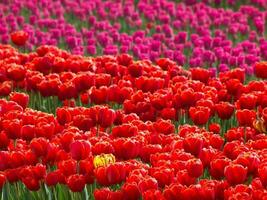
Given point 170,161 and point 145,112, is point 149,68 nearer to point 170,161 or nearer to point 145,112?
point 145,112

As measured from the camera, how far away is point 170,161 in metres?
3.48

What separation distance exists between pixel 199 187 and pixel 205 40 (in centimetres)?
502

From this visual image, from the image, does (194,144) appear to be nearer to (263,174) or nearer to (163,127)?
(263,174)

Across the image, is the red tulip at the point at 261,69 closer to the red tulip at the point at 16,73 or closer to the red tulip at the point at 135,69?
the red tulip at the point at 135,69

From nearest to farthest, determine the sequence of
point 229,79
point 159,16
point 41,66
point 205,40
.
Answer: point 229,79 < point 41,66 < point 205,40 < point 159,16

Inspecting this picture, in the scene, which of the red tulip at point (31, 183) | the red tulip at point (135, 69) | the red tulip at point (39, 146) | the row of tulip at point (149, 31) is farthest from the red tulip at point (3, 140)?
the row of tulip at point (149, 31)

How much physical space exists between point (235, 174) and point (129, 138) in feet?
2.20

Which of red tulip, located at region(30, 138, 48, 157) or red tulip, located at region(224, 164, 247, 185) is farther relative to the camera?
red tulip, located at region(30, 138, 48, 157)

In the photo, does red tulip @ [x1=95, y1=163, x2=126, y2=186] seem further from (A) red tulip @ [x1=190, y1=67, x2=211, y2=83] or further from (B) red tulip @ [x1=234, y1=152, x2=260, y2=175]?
(A) red tulip @ [x1=190, y1=67, x2=211, y2=83]

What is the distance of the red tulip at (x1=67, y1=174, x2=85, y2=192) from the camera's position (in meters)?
3.34

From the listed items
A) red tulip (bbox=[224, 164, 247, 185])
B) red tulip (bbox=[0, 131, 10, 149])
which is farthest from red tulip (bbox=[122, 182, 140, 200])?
red tulip (bbox=[0, 131, 10, 149])

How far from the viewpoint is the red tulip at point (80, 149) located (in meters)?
3.47

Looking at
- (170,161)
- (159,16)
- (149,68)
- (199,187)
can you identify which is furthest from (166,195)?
(159,16)

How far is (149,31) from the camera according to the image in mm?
9844
